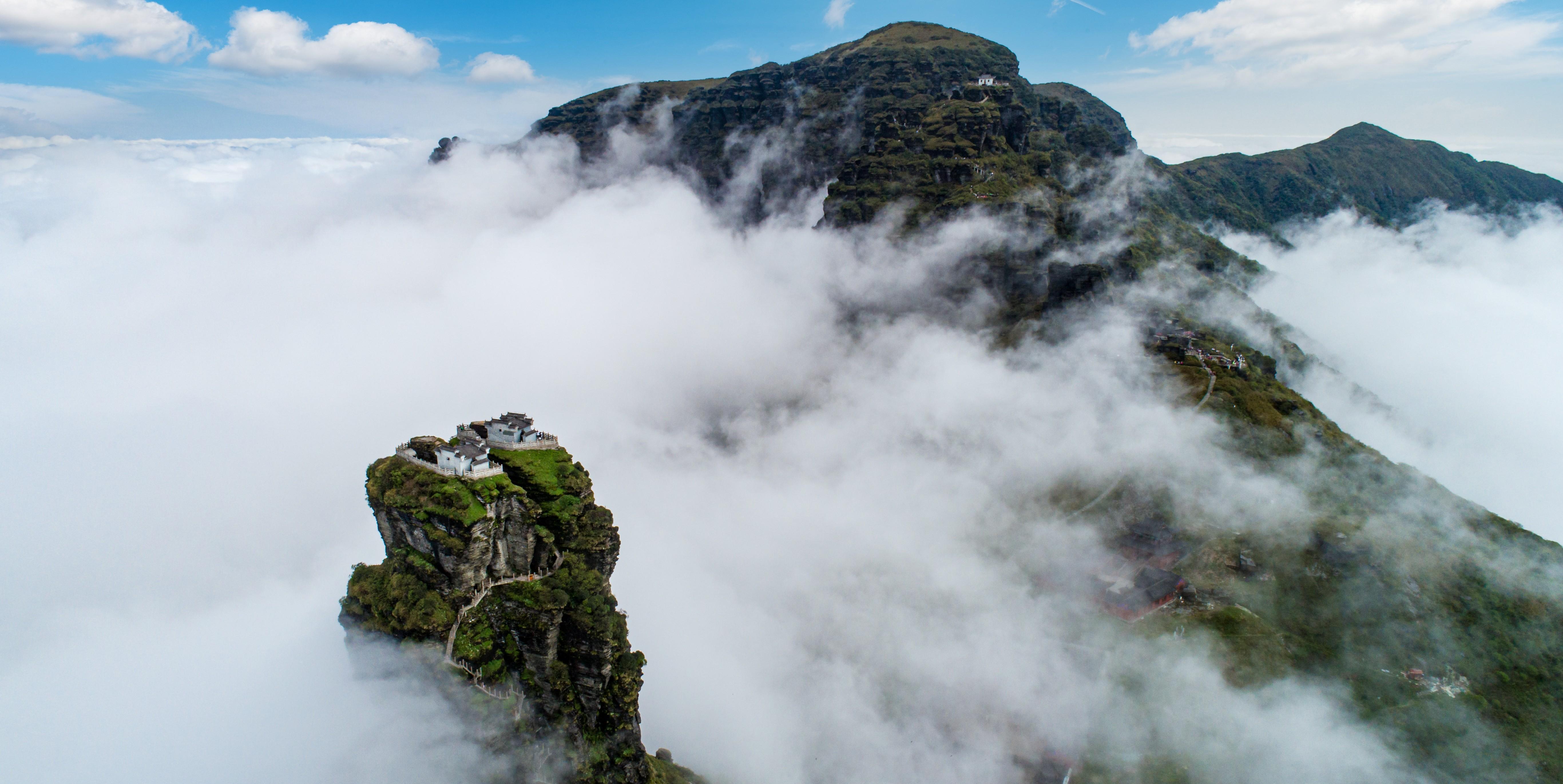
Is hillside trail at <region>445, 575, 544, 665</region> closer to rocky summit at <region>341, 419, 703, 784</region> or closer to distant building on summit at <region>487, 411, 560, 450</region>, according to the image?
rocky summit at <region>341, 419, 703, 784</region>

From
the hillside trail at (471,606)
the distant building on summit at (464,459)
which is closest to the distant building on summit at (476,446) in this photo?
the distant building on summit at (464,459)

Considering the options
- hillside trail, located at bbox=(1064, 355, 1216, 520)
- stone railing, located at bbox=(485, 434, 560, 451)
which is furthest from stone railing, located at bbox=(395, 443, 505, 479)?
hillside trail, located at bbox=(1064, 355, 1216, 520)

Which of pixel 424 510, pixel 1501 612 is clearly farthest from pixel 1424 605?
pixel 424 510

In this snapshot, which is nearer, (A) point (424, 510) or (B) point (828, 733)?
(A) point (424, 510)

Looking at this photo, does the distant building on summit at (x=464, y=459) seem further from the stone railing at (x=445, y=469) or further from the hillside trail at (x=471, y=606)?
the hillside trail at (x=471, y=606)

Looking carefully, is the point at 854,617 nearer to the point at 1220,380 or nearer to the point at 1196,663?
the point at 1196,663

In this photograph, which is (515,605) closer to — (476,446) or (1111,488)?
(476,446)

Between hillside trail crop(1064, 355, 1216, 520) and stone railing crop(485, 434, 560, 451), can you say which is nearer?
stone railing crop(485, 434, 560, 451)
